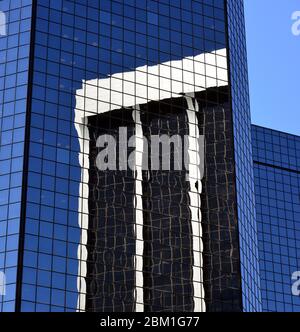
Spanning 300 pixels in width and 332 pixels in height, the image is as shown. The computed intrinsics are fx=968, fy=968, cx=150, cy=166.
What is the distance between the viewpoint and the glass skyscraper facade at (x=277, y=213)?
6304 inches

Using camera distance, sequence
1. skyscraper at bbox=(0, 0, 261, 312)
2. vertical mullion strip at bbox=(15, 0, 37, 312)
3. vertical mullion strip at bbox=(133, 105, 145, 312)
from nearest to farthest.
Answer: vertical mullion strip at bbox=(15, 0, 37, 312) < skyscraper at bbox=(0, 0, 261, 312) < vertical mullion strip at bbox=(133, 105, 145, 312)

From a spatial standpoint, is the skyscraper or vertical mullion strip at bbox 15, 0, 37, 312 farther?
the skyscraper

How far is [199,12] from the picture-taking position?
4961 inches

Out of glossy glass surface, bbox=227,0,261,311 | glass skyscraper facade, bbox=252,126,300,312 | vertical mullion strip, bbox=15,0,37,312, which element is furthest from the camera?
glass skyscraper facade, bbox=252,126,300,312

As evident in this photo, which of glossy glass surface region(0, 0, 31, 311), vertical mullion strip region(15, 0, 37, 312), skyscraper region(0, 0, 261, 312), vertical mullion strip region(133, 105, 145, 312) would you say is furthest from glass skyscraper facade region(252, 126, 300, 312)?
glossy glass surface region(0, 0, 31, 311)

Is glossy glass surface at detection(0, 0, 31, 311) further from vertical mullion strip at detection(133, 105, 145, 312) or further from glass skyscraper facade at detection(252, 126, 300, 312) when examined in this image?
glass skyscraper facade at detection(252, 126, 300, 312)

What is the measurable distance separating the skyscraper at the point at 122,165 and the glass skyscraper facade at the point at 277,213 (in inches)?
1497

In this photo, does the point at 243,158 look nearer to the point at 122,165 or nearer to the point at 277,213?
the point at 122,165

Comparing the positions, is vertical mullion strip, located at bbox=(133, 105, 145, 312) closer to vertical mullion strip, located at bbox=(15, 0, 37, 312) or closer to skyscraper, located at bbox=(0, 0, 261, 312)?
skyscraper, located at bbox=(0, 0, 261, 312)

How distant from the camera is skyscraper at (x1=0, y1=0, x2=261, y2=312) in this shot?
103 metres

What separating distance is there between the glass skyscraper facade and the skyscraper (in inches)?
1497

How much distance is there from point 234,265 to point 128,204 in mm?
14338

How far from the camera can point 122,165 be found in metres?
112

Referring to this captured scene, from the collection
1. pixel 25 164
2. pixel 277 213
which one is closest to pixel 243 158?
pixel 25 164
